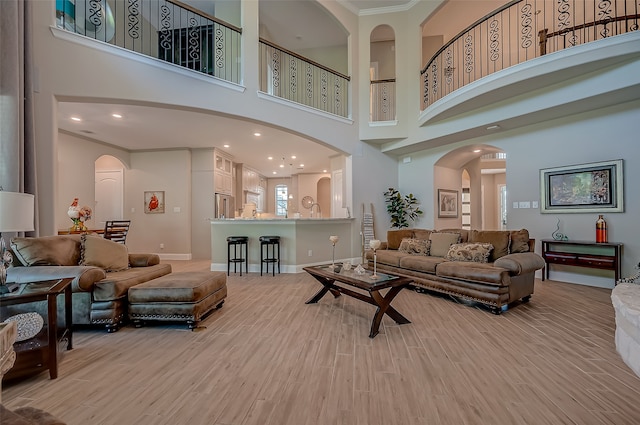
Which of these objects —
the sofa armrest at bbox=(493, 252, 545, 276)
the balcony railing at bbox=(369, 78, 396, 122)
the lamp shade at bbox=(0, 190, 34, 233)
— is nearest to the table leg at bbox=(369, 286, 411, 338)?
the sofa armrest at bbox=(493, 252, 545, 276)

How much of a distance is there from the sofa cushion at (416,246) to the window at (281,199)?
798cm

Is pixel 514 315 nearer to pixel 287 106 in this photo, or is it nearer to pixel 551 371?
pixel 551 371

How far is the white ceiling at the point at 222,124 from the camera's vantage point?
5.16m

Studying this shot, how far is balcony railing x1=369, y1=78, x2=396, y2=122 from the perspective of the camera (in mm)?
6973

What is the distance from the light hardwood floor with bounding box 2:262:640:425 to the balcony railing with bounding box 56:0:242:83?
4191mm

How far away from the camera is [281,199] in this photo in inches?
490

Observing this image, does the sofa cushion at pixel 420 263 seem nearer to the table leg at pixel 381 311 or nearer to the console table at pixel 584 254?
the table leg at pixel 381 311

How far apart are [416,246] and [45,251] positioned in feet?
15.8

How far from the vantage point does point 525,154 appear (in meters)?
5.34

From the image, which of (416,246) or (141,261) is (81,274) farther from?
(416,246)

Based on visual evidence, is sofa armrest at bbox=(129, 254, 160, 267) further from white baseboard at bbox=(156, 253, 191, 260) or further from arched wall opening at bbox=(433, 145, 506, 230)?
arched wall opening at bbox=(433, 145, 506, 230)

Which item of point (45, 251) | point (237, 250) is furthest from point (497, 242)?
point (45, 251)

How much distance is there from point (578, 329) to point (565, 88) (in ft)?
11.4

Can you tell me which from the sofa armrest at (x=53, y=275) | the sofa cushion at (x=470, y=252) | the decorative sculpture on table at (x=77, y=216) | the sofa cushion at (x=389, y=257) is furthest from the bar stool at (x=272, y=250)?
the decorative sculpture on table at (x=77, y=216)
